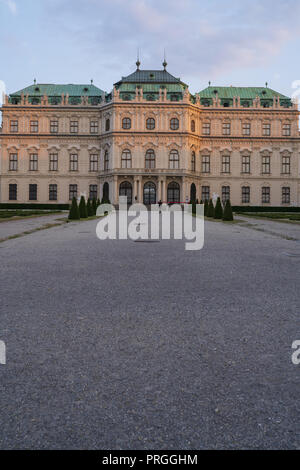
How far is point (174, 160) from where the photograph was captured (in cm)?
5775

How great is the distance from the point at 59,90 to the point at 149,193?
2188cm

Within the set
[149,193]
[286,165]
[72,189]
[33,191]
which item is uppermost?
[286,165]

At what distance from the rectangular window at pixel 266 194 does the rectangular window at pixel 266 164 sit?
2389 mm

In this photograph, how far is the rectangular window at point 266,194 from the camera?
6125 centimetres

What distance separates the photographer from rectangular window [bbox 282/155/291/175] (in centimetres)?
6125

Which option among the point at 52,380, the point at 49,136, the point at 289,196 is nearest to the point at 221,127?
the point at 289,196

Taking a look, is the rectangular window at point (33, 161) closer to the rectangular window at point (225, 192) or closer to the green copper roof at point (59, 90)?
the green copper roof at point (59, 90)

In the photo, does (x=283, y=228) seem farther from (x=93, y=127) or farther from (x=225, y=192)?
(x=93, y=127)

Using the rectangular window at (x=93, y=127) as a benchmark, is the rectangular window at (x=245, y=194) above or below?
below

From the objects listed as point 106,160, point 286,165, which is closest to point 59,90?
point 106,160

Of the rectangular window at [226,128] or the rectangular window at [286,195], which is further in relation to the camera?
the rectangular window at [286,195]

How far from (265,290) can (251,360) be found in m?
2.54

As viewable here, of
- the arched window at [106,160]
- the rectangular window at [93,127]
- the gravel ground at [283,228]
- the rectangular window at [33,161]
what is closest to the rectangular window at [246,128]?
the arched window at [106,160]

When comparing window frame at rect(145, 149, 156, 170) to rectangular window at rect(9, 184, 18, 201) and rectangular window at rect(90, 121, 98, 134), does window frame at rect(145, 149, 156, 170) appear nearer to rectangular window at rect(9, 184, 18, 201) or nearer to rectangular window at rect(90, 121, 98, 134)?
rectangular window at rect(90, 121, 98, 134)
